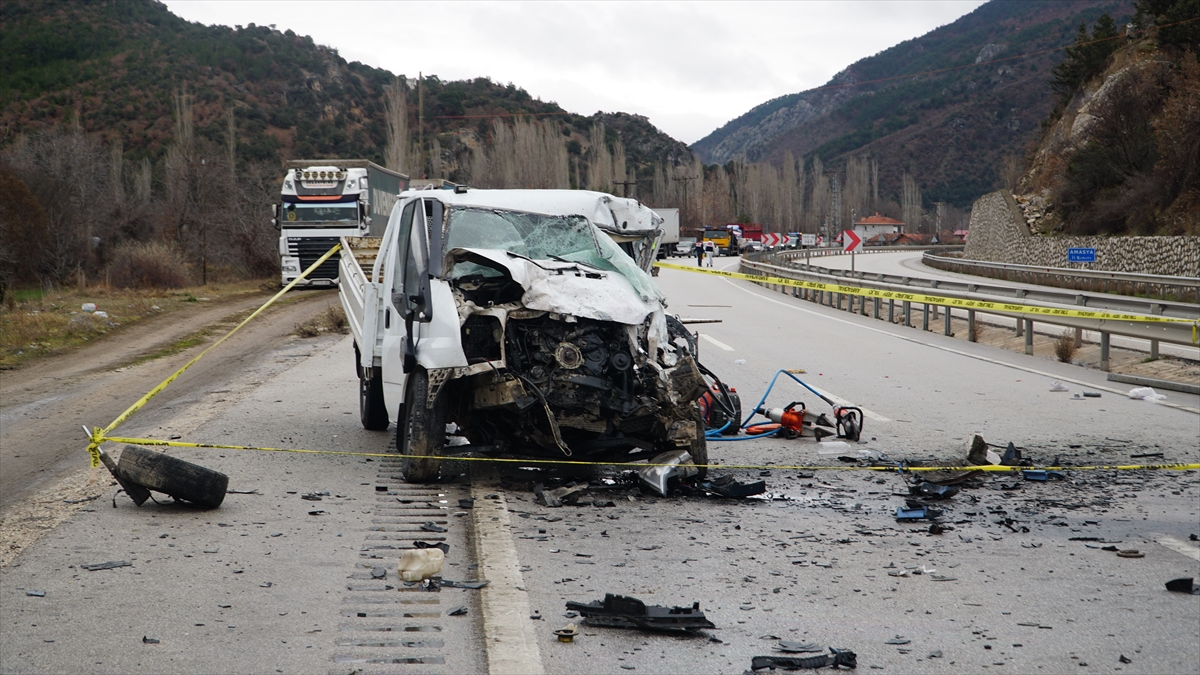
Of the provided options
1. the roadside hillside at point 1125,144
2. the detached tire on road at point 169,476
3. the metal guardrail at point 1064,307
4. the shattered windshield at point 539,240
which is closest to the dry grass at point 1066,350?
the metal guardrail at point 1064,307

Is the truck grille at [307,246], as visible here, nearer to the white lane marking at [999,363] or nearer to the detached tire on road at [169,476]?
the white lane marking at [999,363]

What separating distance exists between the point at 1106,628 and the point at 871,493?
2795 millimetres

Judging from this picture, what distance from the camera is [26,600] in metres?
4.65

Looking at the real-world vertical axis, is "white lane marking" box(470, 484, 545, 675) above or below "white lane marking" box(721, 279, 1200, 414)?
above

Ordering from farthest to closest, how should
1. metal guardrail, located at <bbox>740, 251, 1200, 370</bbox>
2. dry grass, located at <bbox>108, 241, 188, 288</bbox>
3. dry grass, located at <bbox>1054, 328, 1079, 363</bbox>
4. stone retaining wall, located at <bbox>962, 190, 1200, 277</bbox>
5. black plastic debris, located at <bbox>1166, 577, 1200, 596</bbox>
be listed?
stone retaining wall, located at <bbox>962, 190, 1200, 277</bbox> → dry grass, located at <bbox>108, 241, 188, 288</bbox> → dry grass, located at <bbox>1054, 328, 1079, 363</bbox> → metal guardrail, located at <bbox>740, 251, 1200, 370</bbox> → black plastic debris, located at <bbox>1166, 577, 1200, 596</bbox>

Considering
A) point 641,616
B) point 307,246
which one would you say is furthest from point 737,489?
point 307,246

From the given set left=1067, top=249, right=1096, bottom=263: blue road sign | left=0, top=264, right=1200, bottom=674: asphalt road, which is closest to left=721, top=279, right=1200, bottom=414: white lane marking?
left=0, top=264, right=1200, bottom=674: asphalt road

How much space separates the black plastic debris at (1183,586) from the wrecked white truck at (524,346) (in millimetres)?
3125

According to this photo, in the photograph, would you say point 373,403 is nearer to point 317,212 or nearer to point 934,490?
point 934,490

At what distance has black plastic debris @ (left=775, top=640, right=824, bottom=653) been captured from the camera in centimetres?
414

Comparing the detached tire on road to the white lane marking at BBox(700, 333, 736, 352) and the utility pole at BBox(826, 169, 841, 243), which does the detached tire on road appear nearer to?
the white lane marking at BBox(700, 333, 736, 352)

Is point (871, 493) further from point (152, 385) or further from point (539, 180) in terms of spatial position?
point (539, 180)

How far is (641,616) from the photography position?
439 cm

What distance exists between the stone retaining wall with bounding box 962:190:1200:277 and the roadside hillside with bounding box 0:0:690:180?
1872 inches
